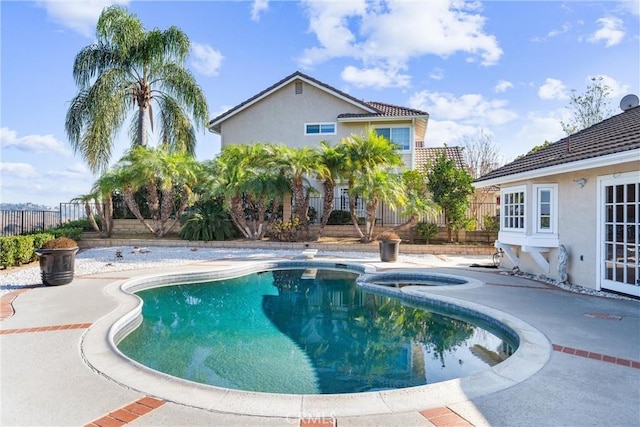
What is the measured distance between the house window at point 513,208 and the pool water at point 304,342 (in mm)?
5634

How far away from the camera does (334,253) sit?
19047 mm

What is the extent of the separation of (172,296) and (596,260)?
1164cm

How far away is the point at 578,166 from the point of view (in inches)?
381

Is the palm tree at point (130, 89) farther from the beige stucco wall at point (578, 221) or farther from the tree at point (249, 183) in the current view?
the beige stucco wall at point (578, 221)

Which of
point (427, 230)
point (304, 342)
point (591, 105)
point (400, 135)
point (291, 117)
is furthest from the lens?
point (591, 105)

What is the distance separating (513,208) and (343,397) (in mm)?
11425

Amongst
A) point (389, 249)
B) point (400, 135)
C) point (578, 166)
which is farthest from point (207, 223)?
point (578, 166)

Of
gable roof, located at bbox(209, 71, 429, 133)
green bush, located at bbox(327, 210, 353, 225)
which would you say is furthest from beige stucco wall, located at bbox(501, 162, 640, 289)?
gable roof, located at bbox(209, 71, 429, 133)

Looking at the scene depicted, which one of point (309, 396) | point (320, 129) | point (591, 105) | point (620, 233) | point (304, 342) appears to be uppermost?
point (591, 105)

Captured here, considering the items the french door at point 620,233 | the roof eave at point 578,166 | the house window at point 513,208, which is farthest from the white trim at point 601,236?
the house window at point 513,208

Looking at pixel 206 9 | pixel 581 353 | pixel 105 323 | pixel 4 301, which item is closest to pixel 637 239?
pixel 581 353

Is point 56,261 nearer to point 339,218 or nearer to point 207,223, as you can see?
point 207,223

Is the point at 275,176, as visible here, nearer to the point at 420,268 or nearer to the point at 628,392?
the point at 420,268

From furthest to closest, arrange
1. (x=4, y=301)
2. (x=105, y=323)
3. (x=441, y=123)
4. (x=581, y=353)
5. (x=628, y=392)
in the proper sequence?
(x=441, y=123)
(x=4, y=301)
(x=105, y=323)
(x=581, y=353)
(x=628, y=392)
